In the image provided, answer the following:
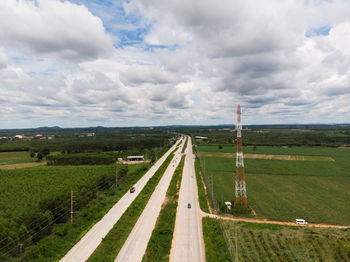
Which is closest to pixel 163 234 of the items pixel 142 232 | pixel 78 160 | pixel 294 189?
pixel 142 232

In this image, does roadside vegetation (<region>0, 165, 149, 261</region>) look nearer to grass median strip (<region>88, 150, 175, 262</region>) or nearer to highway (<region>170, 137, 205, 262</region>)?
grass median strip (<region>88, 150, 175, 262</region>)

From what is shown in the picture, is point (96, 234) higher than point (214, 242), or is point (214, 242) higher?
point (214, 242)

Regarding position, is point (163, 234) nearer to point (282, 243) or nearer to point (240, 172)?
point (282, 243)

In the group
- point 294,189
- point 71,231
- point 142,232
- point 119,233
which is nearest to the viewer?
point 119,233

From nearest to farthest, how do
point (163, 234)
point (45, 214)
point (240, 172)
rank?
point (163, 234), point (45, 214), point (240, 172)

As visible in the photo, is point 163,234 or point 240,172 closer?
point 163,234
